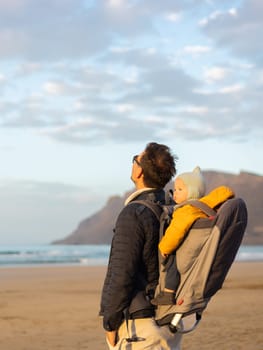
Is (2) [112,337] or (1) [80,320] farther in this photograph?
(1) [80,320]

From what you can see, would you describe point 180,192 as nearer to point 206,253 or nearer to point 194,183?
point 194,183

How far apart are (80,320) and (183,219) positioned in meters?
8.04

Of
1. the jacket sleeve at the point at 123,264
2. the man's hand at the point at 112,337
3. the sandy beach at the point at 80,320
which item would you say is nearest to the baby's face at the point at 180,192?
the jacket sleeve at the point at 123,264

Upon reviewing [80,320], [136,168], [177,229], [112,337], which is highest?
[136,168]

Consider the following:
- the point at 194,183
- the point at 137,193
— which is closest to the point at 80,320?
the point at 137,193

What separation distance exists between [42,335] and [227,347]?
2.63 m

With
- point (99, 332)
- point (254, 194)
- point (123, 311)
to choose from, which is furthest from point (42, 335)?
point (254, 194)

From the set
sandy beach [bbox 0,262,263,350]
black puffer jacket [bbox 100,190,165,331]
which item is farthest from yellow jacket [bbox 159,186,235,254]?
sandy beach [bbox 0,262,263,350]

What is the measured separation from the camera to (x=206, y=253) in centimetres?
294

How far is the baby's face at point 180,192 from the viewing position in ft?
10.3

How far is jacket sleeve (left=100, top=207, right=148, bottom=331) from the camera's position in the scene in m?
3.03

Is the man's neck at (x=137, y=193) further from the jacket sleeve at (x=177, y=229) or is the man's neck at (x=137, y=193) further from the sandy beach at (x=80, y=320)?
the sandy beach at (x=80, y=320)

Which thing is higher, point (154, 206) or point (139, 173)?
point (139, 173)

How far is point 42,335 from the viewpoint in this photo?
9258 mm
